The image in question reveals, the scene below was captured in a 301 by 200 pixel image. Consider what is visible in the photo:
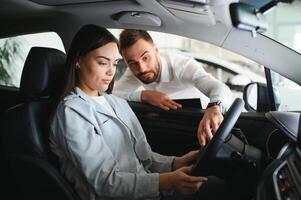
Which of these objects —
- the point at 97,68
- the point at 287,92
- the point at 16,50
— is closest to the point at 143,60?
the point at 97,68

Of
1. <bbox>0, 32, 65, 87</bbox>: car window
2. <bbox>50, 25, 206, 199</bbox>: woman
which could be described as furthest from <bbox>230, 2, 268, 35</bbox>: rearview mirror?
<bbox>0, 32, 65, 87</bbox>: car window

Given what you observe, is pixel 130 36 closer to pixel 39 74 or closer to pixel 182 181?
pixel 39 74

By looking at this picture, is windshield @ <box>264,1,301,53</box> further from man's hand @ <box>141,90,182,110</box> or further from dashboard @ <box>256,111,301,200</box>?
man's hand @ <box>141,90,182,110</box>

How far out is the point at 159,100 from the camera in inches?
86.4

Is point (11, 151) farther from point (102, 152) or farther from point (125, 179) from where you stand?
point (125, 179)

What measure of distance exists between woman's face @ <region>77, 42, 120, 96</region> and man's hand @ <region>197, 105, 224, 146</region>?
1.58 feet

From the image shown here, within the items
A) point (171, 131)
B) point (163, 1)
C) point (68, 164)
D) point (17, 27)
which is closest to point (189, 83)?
point (171, 131)

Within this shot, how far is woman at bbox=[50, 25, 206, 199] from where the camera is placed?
1.48m

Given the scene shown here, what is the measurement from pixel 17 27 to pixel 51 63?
908 mm

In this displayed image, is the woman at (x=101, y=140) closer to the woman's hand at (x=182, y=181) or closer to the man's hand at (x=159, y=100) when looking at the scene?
the woman's hand at (x=182, y=181)

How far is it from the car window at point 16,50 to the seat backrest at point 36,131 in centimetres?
80

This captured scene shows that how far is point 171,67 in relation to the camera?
2363 millimetres

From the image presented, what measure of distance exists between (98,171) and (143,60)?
3.07ft

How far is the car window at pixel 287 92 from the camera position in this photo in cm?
191
